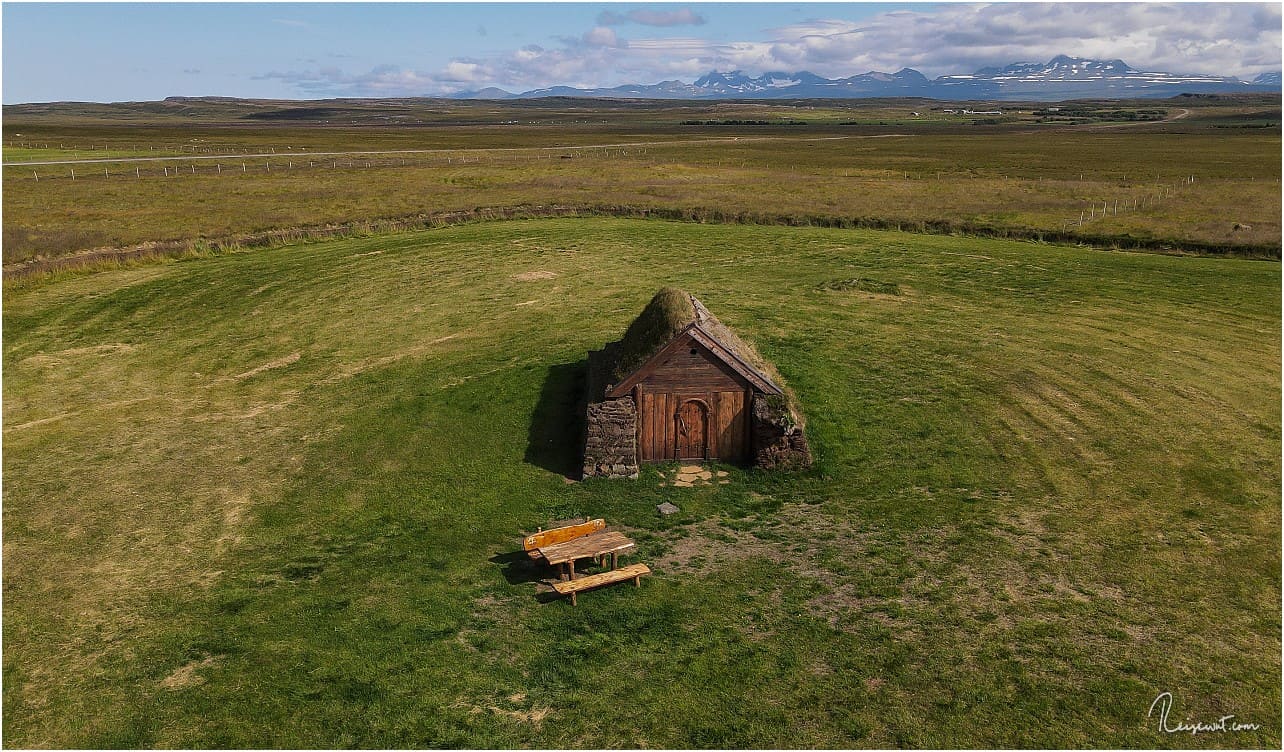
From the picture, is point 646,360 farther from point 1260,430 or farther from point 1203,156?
point 1203,156

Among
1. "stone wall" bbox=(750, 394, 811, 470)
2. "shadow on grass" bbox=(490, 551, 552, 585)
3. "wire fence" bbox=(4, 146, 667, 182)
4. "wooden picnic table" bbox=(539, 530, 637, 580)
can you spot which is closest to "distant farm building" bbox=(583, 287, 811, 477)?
"stone wall" bbox=(750, 394, 811, 470)

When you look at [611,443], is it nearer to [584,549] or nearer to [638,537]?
[638,537]

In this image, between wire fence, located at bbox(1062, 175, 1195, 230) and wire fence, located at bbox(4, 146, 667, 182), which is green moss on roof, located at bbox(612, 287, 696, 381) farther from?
wire fence, located at bbox(4, 146, 667, 182)

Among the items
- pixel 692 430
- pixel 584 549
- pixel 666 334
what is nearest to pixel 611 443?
pixel 692 430

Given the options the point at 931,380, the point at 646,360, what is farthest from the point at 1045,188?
the point at 646,360

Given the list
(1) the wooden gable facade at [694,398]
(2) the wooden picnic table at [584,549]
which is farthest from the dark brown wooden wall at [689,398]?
(2) the wooden picnic table at [584,549]

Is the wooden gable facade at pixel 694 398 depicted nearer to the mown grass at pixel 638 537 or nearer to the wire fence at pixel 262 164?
the mown grass at pixel 638 537
